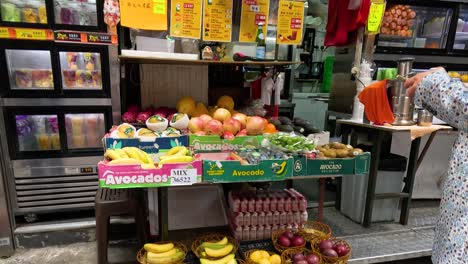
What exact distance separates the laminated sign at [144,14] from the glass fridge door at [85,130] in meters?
1.10

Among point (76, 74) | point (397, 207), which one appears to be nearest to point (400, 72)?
point (397, 207)

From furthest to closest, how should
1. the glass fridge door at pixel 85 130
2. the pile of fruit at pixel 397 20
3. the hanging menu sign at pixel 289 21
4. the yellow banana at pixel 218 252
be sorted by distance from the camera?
the pile of fruit at pixel 397 20 → the glass fridge door at pixel 85 130 → the hanging menu sign at pixel 289 21 → the yellow banana at pixel 218 252

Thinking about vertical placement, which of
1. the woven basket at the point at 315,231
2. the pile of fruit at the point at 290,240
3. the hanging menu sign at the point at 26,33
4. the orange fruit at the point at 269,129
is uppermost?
the hanging menu sign at the point at 26,33

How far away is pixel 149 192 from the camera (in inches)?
112

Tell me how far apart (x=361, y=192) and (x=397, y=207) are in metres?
0.55

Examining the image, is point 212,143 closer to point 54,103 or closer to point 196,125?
point 196,125

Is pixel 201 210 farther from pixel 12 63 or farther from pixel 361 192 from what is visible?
pixel 12 63

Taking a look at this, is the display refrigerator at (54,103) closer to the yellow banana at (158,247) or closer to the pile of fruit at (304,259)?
the yellow banana at (158,247)

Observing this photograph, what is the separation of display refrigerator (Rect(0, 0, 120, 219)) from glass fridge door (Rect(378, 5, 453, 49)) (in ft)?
10.6

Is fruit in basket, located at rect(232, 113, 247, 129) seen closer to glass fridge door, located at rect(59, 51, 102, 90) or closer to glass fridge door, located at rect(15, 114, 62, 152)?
glass fridge door, located at rect(59, 51, 102, 90)

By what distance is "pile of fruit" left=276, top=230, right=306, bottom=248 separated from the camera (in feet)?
7.40

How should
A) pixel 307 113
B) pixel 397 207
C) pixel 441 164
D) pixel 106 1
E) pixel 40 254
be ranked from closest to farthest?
pixel 106 1, pixel 40 254, pixel 397 207, pixel 441 164, pixel 307 113

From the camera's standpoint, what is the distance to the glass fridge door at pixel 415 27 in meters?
3.56

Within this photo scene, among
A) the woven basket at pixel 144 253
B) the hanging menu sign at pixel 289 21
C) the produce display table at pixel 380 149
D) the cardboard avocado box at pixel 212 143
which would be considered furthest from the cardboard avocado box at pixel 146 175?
the produce display table at pixel 380 149
